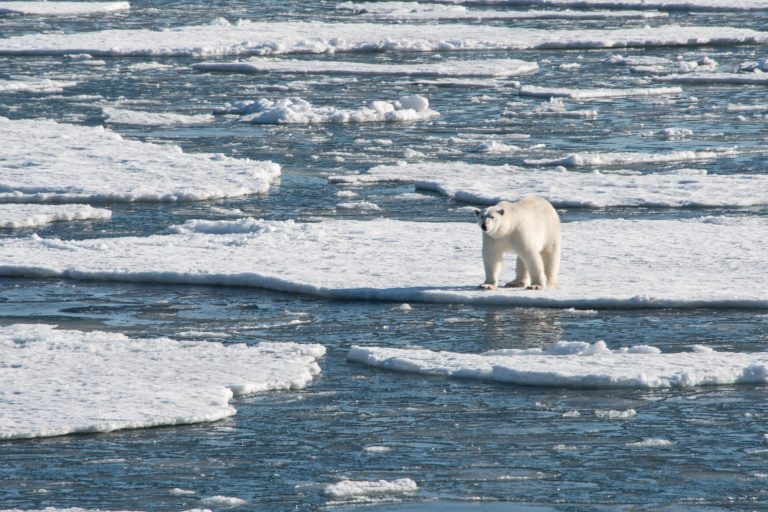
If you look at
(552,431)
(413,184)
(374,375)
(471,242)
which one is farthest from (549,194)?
(552,431)

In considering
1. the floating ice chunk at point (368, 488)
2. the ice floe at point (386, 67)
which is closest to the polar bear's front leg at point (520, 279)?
the floating ice chunk at point (368, 488)

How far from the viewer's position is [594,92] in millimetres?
19062

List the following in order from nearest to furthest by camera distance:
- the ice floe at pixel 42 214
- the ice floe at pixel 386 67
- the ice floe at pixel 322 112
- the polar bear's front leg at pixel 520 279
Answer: the polar bear's front leg at pixel 520 279
the ice floe at pixel 42 214
the ice floe at pixel 322 112
the ice floe at pixel 386 67

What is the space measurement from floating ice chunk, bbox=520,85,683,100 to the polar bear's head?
11.3m

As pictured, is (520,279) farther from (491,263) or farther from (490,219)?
(490,219)

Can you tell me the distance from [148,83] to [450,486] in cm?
1621

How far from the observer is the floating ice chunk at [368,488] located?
5113 millimetres

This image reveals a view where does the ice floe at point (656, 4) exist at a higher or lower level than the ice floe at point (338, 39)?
higher

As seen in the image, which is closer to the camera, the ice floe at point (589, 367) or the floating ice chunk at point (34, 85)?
the ice floe at point (589, 367)

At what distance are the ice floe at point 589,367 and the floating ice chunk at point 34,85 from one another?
45.1 feet

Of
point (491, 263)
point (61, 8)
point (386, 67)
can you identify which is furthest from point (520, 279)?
point (61, 8)

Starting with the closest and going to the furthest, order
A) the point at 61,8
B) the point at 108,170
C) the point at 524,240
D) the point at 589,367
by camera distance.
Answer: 1. the point at 589,367
2. the point at 524,240
3. the point at 108,170
4. the point at 61,8

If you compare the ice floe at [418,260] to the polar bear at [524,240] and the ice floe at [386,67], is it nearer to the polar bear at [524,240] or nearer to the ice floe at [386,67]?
the polar bear at [524,240]

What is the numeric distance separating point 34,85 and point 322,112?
5.15 metres
